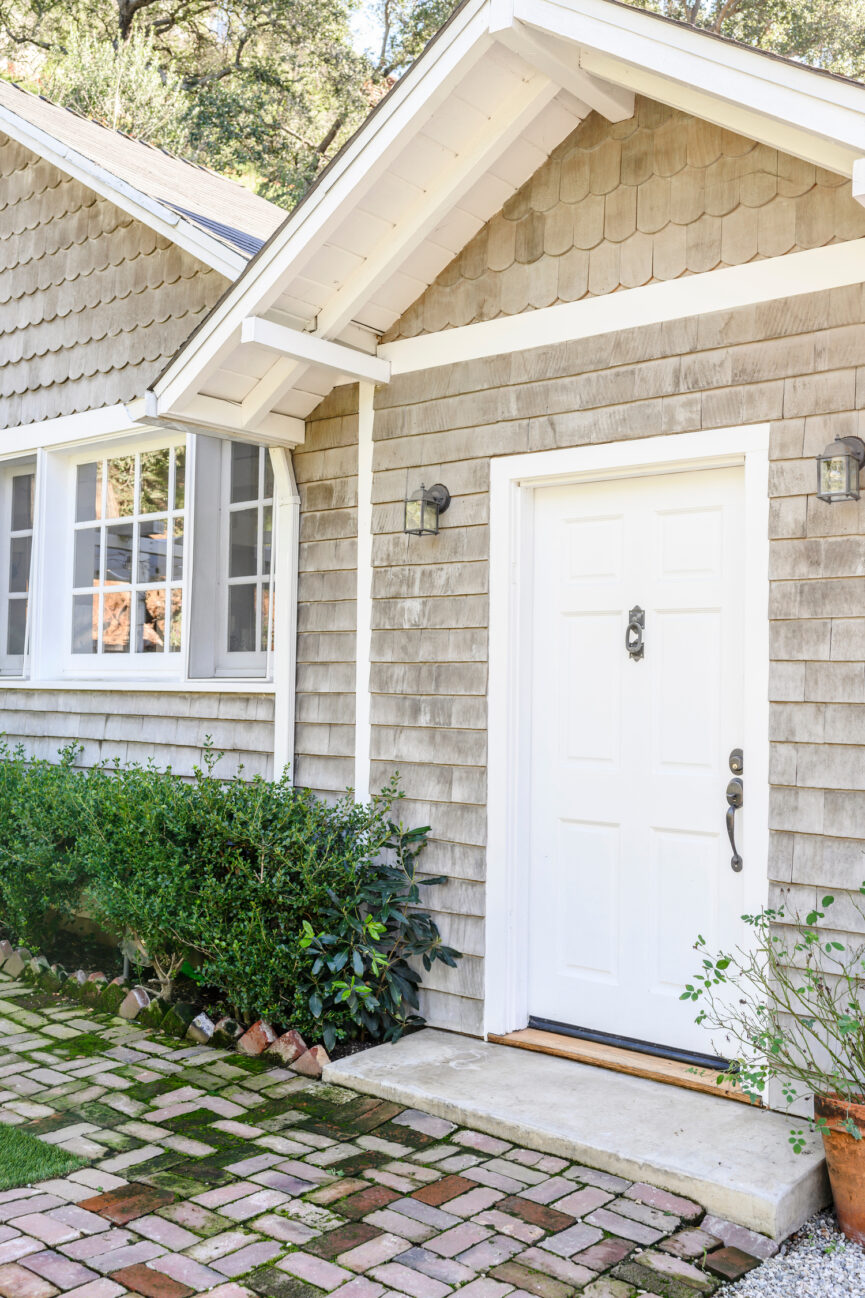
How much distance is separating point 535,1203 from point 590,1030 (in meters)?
1.05

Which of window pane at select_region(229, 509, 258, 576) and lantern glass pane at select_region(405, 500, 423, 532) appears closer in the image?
lantern glass pane at select_region(405, 500, 423, 532)

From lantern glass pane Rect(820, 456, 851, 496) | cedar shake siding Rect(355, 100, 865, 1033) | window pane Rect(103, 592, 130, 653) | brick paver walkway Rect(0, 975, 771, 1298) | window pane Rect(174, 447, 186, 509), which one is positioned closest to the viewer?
brick paver walkway Rect(0, 975, 771, 1298)

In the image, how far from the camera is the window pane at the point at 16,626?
6398 mm

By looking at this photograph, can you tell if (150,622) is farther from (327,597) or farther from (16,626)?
(327,597)

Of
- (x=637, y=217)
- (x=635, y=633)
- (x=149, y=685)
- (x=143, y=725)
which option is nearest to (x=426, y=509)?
(x=635, y=633)

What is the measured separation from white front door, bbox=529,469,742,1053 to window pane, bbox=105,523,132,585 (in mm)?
2635

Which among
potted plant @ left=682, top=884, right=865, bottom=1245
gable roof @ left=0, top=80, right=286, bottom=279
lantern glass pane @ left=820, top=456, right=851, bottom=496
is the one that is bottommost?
potted plant @ left=682, top=884, right=865, bottom=1245

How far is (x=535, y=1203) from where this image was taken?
2.94m

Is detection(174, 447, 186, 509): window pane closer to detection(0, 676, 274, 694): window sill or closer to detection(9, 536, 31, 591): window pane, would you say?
detection(0, 676, 274, 694): window sill

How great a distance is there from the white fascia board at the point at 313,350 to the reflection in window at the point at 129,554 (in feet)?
4.94

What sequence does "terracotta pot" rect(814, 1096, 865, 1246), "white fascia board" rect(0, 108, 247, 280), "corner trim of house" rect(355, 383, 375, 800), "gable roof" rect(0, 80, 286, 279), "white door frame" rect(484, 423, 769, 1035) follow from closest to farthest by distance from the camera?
1. "terracotta pot" rect(814, 1096, 865, 1246)
2. "white door frame" rect(484, 423, 769, 1035)
3. "corner trim of house" rect(355, 383, 375, 800)
4. "white fascia board" rect(0, 108, 247, 280)
5. "gable roof" rect(0, 80, 286, 279)

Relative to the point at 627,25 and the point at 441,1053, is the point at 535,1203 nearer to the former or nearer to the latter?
the point at 441,1053

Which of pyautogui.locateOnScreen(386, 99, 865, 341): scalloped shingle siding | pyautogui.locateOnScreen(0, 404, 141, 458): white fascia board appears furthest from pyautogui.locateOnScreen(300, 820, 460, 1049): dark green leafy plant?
pyautogui.locateOnScreen(0, 404, 141, 458): white fascia board

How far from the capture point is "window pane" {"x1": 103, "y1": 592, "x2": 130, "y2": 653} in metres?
5.79
